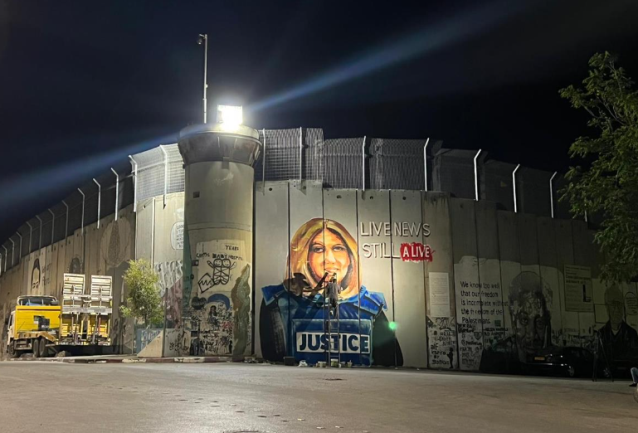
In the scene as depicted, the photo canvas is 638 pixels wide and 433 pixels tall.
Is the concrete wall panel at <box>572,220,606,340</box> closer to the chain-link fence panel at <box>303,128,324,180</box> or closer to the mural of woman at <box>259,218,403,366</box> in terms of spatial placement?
the mural of woman at <box>259,218,403,366</box>

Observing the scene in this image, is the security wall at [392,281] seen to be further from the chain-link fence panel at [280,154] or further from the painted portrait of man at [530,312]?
the chain-link fence panel at [280,154]

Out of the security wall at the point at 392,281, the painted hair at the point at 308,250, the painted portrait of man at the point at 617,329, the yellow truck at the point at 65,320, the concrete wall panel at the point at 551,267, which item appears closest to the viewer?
the security wall at the point at 392,281

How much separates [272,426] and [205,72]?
2704 centimetres

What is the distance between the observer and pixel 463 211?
34031 millimetres

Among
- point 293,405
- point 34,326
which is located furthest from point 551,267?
point 293,405

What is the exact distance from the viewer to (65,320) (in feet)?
111

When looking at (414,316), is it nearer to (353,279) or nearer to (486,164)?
(353,279)

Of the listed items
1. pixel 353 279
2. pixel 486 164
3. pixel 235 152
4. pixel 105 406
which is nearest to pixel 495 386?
pixel 105 406

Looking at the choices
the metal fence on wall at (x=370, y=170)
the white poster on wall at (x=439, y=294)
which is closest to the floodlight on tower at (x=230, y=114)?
the metal fence on wall at (x=370, y=170)

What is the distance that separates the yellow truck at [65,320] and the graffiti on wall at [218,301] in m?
7.69

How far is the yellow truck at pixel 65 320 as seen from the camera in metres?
32.8

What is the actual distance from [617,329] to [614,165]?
26.2 meters

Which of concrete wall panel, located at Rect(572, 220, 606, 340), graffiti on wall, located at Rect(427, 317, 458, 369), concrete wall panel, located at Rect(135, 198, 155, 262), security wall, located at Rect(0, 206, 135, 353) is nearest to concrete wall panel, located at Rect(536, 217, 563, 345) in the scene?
concrete wall panel, located at Rect(572, 220, 606, 340)

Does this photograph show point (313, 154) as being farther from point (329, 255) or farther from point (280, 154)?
point (329, 255)
